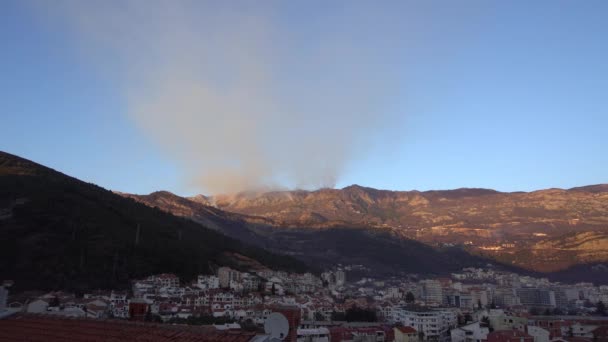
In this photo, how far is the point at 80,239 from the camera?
207 ft

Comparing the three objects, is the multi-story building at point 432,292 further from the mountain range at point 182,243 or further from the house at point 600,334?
the house at point 600,334

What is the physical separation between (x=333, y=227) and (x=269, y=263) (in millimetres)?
82159

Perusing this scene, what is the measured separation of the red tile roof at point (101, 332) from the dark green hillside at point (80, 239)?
45.4 meters

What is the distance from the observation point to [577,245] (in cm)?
14950

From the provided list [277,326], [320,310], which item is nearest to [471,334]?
[320,310]

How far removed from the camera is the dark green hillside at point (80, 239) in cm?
5425

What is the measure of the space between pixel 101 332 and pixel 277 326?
251 centimetres

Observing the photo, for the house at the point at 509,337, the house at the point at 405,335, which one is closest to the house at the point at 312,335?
the house at the point at 405,335

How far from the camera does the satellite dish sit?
22.6 ft

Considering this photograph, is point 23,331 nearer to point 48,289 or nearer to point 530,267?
point 48,289

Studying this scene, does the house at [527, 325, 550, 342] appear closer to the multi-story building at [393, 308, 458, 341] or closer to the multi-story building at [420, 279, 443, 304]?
the multi-story building at [393, 308, 458, 341]

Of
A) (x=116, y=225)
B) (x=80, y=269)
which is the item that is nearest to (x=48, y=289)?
(x=80, y=269)

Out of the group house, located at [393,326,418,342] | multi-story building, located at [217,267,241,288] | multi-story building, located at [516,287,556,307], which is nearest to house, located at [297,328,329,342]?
house, located at [393,326,418,342]

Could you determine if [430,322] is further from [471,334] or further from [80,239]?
[80,239]
